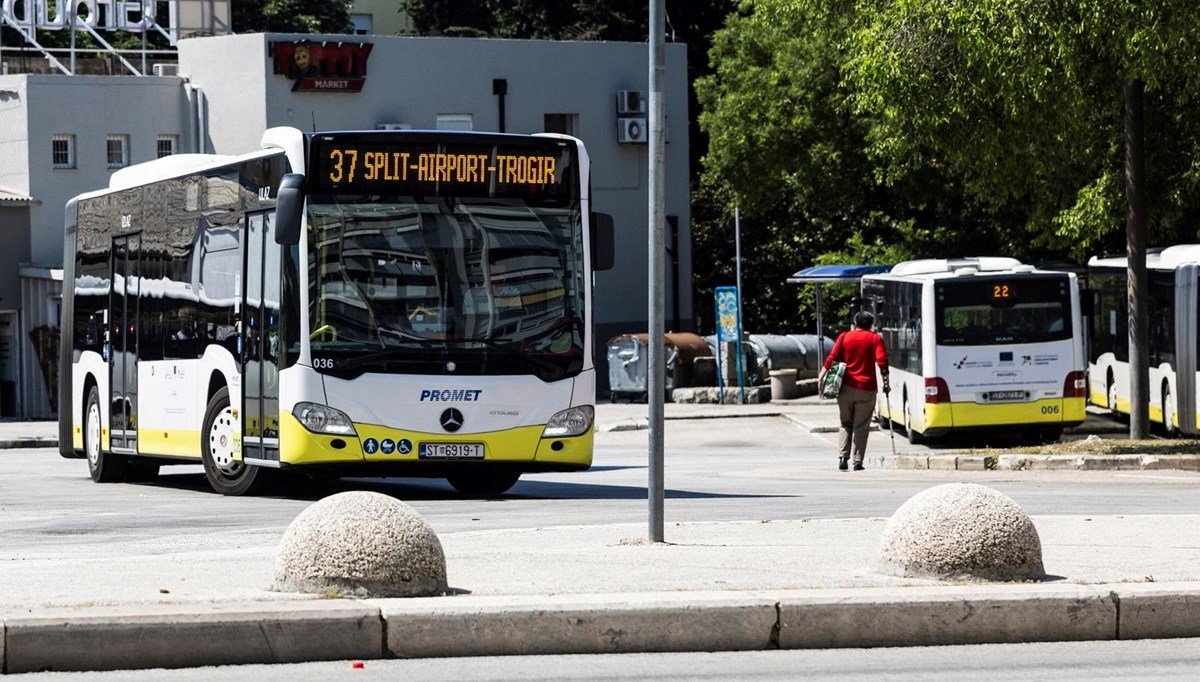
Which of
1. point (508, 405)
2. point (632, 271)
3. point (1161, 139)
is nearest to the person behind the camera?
point (508, 405)

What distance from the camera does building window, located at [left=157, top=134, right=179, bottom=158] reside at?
4422 cm

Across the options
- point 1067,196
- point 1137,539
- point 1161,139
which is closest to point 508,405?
point 1137,539

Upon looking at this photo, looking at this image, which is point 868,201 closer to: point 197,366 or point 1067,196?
point 1067,196

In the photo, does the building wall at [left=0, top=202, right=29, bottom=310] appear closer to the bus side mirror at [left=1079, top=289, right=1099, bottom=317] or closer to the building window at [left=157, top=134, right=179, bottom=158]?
the building window at [left=157, top=134, right=179, bottom=158]

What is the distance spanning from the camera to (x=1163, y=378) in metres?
27.8

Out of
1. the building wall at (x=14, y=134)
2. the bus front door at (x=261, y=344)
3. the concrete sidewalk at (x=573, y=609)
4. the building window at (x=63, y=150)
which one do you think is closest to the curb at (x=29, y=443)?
the building wall at (x=14, y=134)

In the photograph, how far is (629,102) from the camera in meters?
47.5

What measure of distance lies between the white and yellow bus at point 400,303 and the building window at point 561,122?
98.0 ft

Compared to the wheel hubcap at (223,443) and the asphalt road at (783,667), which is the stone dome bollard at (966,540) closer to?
the asphalt road at (783,667)

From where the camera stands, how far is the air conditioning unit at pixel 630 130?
47500 millimetres

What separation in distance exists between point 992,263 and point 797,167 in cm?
1641

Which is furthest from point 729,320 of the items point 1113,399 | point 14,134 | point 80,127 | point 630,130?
point 14,134

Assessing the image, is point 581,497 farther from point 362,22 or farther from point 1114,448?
point 362,22

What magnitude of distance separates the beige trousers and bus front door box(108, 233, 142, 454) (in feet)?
25.6
